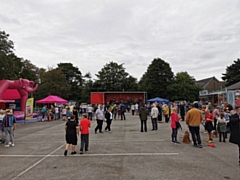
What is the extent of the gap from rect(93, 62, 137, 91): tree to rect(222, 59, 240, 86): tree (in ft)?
72.2

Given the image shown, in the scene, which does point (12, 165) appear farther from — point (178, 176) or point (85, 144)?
point (178, 176)

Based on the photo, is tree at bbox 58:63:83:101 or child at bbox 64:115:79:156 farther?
tree at bbox 58:63:83:101

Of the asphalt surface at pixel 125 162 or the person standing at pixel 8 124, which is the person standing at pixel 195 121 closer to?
the asphalt surface at pixel 125 162

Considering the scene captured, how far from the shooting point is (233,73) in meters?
53.5

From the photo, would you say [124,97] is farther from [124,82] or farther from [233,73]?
[233,73]

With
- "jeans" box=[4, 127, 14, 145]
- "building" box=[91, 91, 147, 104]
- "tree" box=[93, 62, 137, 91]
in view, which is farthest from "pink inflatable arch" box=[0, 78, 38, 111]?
"tree" box=[93, 62, 137, 91]

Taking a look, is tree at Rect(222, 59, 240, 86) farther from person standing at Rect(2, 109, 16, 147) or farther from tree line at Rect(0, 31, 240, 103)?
person standing at Rect(2, 109, 16, 147)

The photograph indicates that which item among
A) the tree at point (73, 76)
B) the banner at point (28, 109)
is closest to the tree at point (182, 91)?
the tree at point (73, 76)

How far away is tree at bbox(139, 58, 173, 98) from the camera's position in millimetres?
55366

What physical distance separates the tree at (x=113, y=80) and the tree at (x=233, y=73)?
2200 centimetres

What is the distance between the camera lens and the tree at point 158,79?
182ft

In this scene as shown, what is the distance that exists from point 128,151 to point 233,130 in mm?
3638

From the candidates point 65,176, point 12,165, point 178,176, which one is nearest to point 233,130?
point 178,176

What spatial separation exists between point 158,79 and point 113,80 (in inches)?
458
